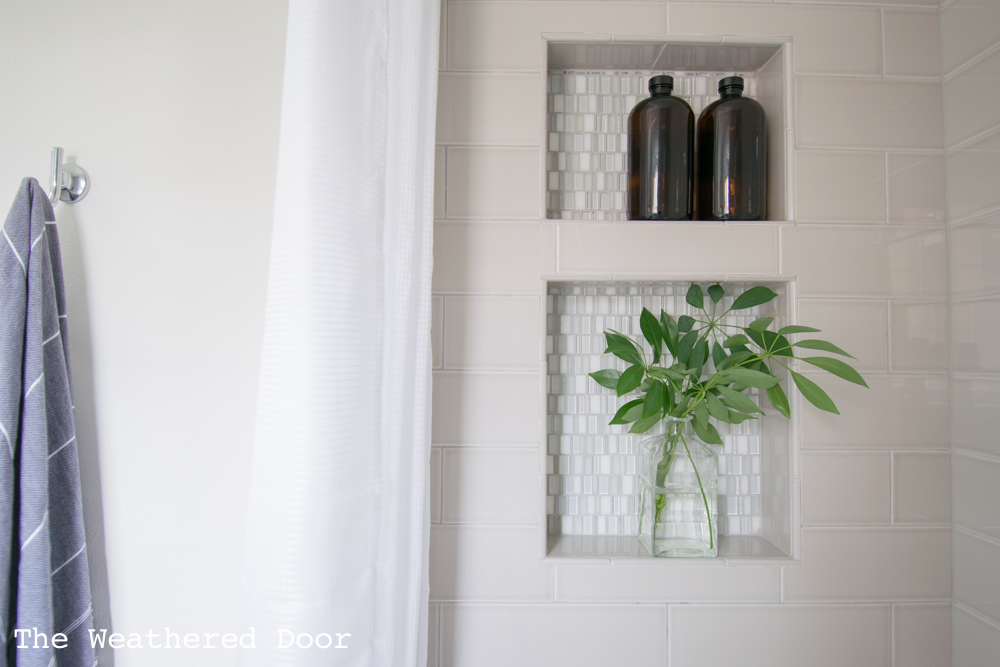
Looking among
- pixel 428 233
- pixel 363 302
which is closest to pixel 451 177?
pixel 428 233

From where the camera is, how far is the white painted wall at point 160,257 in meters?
0.77

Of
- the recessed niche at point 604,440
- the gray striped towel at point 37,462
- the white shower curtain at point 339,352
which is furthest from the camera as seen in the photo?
the recessed niche at point 604,440

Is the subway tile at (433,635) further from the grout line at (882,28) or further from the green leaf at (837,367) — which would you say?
the grout line at (882,28)

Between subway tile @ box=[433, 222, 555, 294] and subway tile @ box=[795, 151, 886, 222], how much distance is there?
0.43 meters

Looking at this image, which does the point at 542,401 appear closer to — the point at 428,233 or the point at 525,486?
the point at 525,486

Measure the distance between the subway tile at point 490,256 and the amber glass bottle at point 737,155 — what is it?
30 cm

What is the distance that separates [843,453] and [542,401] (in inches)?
19.2

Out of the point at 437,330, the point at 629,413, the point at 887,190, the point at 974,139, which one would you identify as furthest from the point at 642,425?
the point at 974,139

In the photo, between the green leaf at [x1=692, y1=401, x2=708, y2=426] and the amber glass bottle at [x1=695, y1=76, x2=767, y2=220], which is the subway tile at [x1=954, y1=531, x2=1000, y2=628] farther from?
the amber glass bottle at [x1=695, y1=76, x2=767, y2=220]

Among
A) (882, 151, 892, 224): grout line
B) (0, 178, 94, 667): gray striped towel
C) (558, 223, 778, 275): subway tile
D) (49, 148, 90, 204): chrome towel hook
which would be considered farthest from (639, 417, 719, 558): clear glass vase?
(49, 148, 90, 204): chrome towel hook

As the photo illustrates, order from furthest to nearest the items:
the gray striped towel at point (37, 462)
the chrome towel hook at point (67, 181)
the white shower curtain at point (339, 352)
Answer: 1. the chrome towel hook at point (67, 181)
2. the gray striped towel at point (37, 462)
3. the white shower curtain at point (339, 352)

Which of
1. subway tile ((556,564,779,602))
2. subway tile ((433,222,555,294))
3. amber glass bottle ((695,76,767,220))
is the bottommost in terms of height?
subway tile ((556,564,779,602))

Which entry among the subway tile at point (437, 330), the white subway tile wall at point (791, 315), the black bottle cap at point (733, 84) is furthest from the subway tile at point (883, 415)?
the subway tile at point (437, 330)

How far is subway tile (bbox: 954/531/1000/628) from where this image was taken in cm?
74
